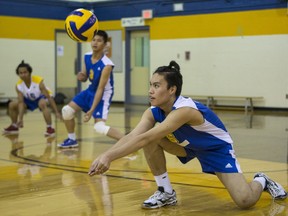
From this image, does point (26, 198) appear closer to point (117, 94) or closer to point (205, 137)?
point (205, 137)

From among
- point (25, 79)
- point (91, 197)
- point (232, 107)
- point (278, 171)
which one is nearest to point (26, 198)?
point (91, 197)

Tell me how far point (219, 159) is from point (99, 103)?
3375mm

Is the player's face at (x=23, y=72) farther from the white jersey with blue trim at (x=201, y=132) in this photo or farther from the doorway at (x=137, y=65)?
the doorway at (x=137, y=65)

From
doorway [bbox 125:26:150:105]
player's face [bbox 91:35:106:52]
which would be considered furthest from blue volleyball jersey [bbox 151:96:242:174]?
doorway [bbox 125:26:150:105]

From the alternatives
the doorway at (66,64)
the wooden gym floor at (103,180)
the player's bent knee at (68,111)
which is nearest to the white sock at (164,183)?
the wooden gym floor at (103,180)

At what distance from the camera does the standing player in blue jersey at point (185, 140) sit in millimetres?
4125

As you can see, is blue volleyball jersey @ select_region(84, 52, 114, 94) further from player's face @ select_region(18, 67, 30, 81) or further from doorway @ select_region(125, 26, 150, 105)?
doorway @ select_region(125, 26, 150, 105)

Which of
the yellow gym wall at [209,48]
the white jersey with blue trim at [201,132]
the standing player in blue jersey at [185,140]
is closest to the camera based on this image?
the standing player in blue jersey at [185,140]

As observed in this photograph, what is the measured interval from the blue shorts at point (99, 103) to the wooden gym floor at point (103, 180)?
54cm

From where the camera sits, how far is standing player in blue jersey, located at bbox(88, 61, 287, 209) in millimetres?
4125

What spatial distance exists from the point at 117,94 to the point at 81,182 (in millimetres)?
13729

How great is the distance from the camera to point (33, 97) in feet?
31.9

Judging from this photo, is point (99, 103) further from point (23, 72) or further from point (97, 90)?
point (23, 72)

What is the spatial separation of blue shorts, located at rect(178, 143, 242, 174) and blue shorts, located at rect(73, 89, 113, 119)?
309 cm
